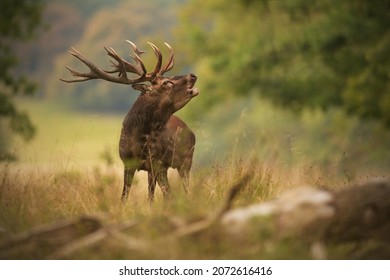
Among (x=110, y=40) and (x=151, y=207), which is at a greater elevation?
(x=110, y=40)

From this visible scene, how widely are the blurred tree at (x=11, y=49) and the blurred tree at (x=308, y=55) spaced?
6771 mm

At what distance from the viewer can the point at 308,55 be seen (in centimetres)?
2325

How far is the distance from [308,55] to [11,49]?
8949mm

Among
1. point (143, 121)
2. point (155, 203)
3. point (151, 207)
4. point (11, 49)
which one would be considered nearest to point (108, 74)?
point (143, 121)

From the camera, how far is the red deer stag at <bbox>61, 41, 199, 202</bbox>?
8.05 meters

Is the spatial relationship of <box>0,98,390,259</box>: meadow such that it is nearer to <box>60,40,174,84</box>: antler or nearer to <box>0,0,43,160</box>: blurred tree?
<box>60,40,174,84</box>: antler

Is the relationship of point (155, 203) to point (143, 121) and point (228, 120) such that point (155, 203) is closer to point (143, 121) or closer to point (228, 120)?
point (143, 121)

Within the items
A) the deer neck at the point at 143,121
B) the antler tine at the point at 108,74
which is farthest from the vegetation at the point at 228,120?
the antler tine at the point at 108,74

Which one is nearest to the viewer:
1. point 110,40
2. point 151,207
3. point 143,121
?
point 151,207

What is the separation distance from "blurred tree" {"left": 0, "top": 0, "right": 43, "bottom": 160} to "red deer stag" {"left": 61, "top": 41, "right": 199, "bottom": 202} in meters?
8.67

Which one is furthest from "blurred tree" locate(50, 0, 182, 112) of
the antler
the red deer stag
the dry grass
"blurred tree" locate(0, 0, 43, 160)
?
the dry grass

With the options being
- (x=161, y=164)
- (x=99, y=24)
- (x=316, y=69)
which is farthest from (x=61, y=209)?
(x=99, y=24)

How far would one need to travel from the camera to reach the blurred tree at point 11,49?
16906 millimetres

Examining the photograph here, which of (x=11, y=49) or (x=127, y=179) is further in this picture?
(x=11, y=49)
